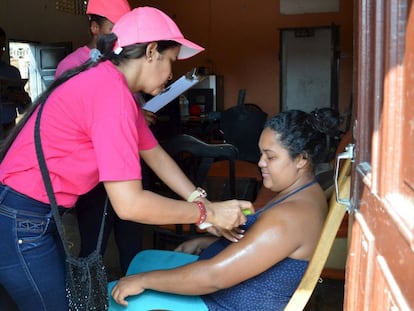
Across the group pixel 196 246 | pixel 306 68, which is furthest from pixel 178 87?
pixel 306 68

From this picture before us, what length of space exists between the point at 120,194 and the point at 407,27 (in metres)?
0.73

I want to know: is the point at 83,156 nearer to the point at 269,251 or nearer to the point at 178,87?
the point at 269,251

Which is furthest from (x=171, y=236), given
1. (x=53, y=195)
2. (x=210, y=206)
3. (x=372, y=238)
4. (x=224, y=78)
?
(x=224, y=78)

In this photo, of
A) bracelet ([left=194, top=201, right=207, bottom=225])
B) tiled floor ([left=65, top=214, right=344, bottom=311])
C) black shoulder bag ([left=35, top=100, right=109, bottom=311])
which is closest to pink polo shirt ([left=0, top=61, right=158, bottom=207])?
black shoulder bag ([left=35, top=100, right=109, bottom=311])

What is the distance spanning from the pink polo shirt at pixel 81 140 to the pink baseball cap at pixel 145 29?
0.09 metres

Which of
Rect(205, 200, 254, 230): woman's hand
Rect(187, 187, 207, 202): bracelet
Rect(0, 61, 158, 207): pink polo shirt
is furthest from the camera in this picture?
Rect(187, 187, 207, 202): bracelet

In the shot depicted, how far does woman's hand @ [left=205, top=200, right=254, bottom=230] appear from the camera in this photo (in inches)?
54.1

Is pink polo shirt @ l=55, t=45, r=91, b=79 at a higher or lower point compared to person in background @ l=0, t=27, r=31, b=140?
higher

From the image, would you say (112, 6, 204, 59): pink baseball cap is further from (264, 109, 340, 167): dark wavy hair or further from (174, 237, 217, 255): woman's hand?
(174, 237, 217, 255): woman's hand

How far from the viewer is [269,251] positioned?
4.66ft

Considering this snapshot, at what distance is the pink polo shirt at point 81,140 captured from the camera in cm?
115

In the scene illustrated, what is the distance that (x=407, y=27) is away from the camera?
0.72 m

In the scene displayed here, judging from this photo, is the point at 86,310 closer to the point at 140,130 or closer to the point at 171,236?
the point at 140,130

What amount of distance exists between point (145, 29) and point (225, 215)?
55 centimetres
